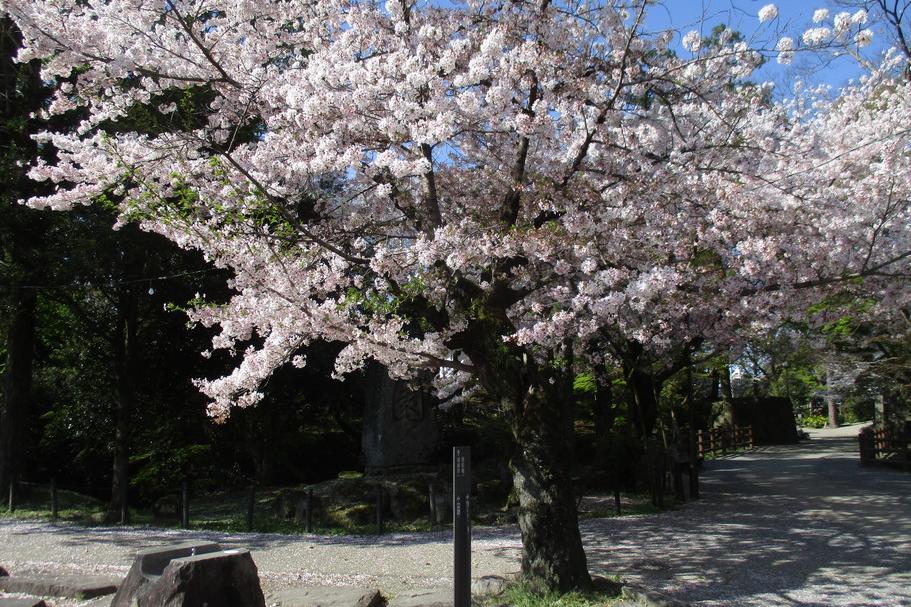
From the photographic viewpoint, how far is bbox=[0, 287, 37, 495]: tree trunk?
14617 millimetres

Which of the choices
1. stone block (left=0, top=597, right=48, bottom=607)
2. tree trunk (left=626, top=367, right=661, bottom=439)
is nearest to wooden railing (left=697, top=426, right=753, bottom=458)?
tree trunk (left=626, top=367, right=661, bottom=439)

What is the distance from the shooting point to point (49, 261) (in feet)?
43.5

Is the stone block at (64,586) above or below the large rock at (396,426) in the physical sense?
below

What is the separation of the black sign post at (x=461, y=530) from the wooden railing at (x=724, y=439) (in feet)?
62.6

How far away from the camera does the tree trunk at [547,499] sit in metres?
6.24

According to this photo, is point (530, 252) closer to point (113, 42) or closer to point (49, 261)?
point (113, 42)

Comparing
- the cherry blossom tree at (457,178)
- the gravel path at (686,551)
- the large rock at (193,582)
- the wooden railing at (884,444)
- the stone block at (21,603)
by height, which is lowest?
the gravel path at (686,551)

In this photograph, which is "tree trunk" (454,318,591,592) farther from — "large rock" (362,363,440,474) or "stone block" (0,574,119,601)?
"large rock" (362,363,440,474)

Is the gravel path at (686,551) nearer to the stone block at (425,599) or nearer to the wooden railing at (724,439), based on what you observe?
the stone block at (425,599)

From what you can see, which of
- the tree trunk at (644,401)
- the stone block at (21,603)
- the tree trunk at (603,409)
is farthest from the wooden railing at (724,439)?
the stone block at (21,603)

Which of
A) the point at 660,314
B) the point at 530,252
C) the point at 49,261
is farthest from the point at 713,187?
the point at 49,261

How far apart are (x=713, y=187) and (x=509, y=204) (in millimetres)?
2524

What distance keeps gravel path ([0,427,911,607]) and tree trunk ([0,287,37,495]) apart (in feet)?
10.5

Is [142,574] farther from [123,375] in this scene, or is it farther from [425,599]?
[123,375]
